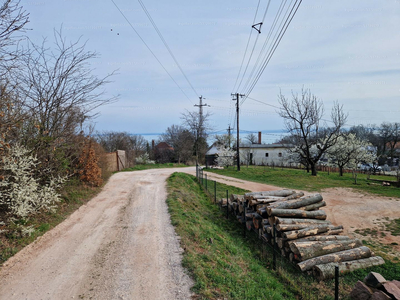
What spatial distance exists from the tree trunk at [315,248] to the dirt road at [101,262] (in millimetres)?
2914

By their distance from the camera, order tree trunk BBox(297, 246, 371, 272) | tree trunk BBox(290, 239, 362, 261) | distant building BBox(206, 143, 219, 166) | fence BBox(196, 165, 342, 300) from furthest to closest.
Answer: distant building BBox(206, 143, 219, 166) → tree trunk BBox(290, 239, 362, 261) → tree trunk BBox(297, 246, 371, 272) → fence BBox(196, 165, 342, 300)

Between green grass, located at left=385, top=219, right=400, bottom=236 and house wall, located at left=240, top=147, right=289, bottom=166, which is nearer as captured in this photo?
green grass, located at left=385, top=219, right=400, bottom=236

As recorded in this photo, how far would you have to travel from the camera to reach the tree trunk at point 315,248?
605 centimetres

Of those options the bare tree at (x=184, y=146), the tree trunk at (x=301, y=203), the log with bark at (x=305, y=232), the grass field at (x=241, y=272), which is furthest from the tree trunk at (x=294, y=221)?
the bare tree at (x=184, y=146)

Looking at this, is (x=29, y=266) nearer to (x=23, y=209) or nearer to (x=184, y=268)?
(x=23, y=209)

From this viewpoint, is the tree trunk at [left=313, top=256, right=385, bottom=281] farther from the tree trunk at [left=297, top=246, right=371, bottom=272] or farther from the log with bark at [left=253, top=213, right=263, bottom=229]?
the log with bark at [left=253, top=213, right=263, bottom=229]

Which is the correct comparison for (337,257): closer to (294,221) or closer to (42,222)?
(294,221)

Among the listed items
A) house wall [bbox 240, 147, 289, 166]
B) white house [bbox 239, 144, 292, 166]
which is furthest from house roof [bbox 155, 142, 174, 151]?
house wall [bbox 240, 147, 289, 166]

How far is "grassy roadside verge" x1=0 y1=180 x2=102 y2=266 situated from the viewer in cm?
542

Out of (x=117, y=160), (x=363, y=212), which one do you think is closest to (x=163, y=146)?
(x=117, y=160)

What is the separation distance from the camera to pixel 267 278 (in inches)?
205

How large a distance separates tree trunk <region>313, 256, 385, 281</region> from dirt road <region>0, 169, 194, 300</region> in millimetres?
3134

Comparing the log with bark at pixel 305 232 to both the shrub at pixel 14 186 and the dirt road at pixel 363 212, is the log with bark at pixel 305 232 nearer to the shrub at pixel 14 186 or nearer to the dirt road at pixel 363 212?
the dirt road at pixel 363 212

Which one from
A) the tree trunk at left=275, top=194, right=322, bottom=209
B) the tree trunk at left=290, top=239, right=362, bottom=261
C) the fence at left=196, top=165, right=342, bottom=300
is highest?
the tree trunk at left=275, top=194, right=322, bottom=209
